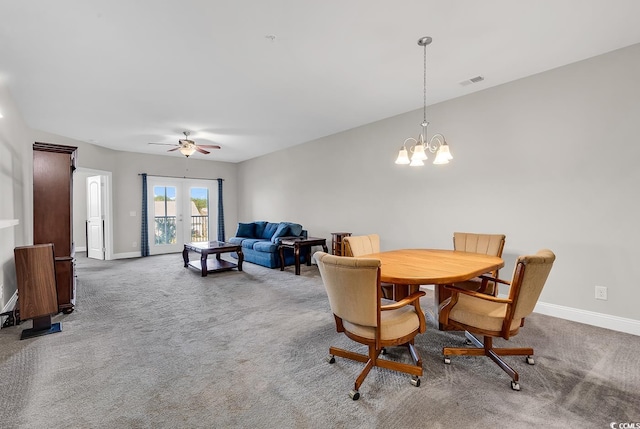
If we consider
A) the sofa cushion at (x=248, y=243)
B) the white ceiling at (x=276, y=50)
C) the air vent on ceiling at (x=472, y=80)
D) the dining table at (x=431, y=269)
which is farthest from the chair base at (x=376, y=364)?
the sofa cushion at (x=248, y=243)

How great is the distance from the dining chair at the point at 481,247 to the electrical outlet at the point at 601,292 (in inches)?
39.4

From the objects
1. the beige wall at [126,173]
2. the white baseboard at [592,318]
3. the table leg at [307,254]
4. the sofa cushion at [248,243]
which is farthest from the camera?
the beige wall at [126,173]

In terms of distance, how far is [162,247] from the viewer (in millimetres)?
7742

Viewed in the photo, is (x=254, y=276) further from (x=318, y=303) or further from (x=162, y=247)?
(x=162, y=247)

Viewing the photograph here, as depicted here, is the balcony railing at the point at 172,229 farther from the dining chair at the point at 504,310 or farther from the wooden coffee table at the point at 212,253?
the dining chair at the point at 504,310

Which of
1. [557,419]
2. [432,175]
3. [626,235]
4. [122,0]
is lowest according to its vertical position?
[557,419]

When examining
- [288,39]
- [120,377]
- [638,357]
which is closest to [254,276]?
[120,377]

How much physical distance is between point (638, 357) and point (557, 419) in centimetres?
134

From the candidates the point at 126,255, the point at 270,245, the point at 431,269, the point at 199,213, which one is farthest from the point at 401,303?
the point at 199,213

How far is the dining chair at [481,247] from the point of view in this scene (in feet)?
9.20

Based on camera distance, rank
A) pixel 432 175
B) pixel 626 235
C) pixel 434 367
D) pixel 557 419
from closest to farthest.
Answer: pixel 557 419 → pixel 434 367 → pixel 626 235 → pixel 432 175

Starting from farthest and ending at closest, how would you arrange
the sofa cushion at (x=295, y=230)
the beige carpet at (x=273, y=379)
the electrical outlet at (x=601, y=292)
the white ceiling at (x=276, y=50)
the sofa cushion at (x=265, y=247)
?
the sofa cushion at (x=295, y=230)
the sofa cushion at (x=265, y=247)
the electrical outlet at (x=601, y=292)
the white ceiling at (x=276, y=50)
the beige carpet at (x=273, y=379)

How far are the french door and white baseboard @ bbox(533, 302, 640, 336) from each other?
7861 millimetres

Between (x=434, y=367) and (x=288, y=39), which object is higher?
(x=288, y=39)
